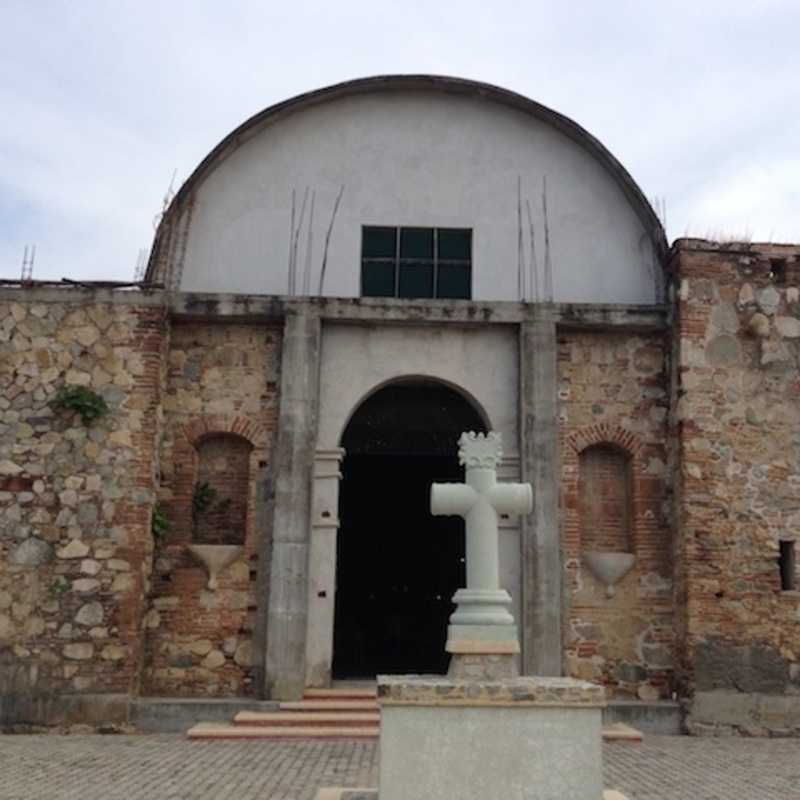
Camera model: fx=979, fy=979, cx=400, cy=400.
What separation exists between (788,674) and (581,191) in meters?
6.51

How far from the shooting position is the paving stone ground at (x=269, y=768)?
7.62 m

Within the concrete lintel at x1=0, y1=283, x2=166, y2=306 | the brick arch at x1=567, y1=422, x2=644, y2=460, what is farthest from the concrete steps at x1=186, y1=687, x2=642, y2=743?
the concrete lintel at x1=0, y1=283, x2=166, y2=306

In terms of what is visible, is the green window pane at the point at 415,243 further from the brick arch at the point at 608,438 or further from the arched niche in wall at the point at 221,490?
the arched niche in wall at the point at 221,490

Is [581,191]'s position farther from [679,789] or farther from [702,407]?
[679,789]

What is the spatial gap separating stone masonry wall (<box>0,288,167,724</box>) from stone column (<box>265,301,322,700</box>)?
1.48m

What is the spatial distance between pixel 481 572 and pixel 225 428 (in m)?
5.46

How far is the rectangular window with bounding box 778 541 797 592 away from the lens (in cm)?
1122

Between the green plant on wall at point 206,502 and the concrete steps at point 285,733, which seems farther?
the green plant on wall at point 206,502

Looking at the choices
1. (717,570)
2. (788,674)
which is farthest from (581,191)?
(788,674)

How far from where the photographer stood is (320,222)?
504 inches

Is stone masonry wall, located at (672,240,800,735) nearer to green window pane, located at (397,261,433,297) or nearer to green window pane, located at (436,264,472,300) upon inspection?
green window pane, located at (436,264,472,300)

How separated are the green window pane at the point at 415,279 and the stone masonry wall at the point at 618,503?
197 cm

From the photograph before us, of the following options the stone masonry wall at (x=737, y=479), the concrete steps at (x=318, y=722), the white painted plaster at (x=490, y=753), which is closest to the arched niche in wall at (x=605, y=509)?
the stone masonry wall at (x=737, y=479)

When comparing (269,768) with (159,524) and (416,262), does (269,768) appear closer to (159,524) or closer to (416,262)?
(159,524)
